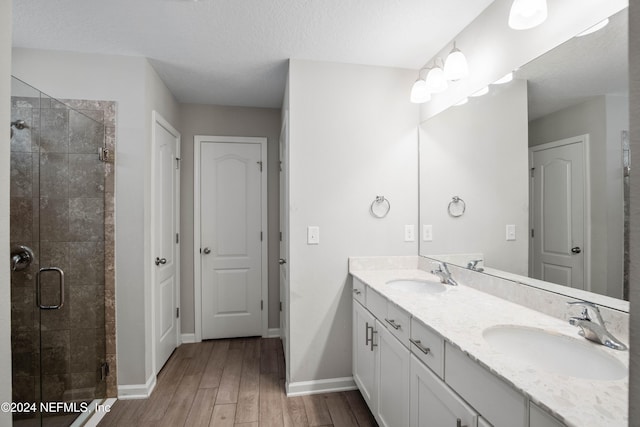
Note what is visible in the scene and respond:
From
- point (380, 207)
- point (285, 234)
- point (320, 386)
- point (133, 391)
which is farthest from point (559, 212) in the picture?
point (133, 391)

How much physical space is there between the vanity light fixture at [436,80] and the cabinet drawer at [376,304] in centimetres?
139

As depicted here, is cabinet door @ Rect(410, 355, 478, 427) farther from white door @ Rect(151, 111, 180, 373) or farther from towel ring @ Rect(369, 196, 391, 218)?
white door @ Rect(151, 111, 180, 373)

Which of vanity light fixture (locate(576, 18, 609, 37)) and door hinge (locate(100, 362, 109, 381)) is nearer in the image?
vanity light fixture (locate(576, 18, 609, 37))

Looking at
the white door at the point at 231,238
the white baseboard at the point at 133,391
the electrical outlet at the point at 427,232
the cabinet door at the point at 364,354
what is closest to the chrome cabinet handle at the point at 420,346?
the cabinet door at the point at 364,354

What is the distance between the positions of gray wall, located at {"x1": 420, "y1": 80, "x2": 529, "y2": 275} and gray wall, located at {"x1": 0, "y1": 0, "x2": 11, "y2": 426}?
197 centimetres

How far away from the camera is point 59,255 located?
1.78m

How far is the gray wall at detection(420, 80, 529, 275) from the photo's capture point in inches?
57.4

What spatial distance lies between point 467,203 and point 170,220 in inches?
98.6

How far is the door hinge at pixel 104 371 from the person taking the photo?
2.04m

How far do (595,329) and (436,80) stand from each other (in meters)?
1.57

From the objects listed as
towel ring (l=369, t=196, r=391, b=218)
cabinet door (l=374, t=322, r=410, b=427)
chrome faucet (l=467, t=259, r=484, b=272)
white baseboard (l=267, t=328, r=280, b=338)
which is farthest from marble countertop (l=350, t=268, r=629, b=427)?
white baseboard (l=267, t=328, r=280, b=338)

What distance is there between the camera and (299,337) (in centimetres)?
215

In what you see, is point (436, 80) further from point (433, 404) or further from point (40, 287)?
point (40, 287)

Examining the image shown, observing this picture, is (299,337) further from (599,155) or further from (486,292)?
(599,155)
